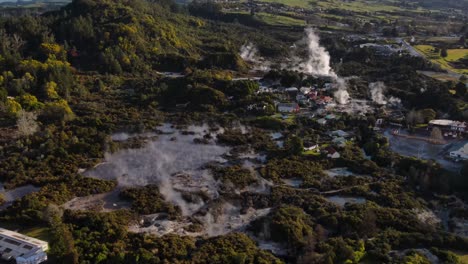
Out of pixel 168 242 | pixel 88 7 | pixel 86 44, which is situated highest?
pixel 88 7

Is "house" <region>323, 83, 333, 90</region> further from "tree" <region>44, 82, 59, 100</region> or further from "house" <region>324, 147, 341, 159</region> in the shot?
"tree" <region>44, 82, 59, 100</region>

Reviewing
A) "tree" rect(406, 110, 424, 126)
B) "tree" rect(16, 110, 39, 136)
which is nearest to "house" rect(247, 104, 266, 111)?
"tree" rect(406, 110, 424, 126)

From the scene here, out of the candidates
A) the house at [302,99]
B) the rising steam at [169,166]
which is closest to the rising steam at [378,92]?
the house at [302,99]

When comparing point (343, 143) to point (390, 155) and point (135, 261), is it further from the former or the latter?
point (135, 261)

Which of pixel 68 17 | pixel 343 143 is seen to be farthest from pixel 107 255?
pixel 68 17

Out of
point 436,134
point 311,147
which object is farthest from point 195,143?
point 436,134

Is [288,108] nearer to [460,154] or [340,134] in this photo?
[340,134]

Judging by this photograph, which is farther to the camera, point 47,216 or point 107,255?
point 47,216

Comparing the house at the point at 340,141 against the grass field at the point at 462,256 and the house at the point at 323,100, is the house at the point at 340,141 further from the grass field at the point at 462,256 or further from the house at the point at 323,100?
the grass field at the point at 462,256
